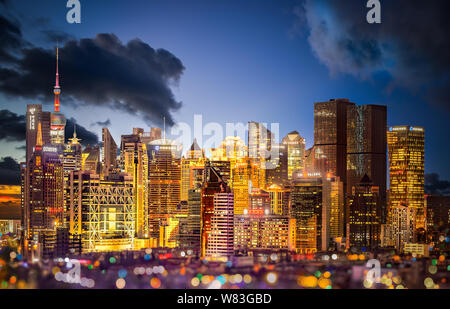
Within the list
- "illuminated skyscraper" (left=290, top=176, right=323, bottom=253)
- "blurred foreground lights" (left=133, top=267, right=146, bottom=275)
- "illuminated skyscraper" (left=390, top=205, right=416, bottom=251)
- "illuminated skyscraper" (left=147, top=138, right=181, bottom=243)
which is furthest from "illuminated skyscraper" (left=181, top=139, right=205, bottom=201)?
"blurred foreground lights" (left=133, top=267, right=146, bottom=275)

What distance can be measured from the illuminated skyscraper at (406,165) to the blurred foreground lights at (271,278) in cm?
3112

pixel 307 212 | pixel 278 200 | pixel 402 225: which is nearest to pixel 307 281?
pixel 307 212

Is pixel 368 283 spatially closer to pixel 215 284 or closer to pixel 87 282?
pixel 215 284

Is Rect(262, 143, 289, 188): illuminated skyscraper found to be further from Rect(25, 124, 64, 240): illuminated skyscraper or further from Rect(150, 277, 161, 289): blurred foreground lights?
Rect(150, 277, 161, 289): blurred foreground lights

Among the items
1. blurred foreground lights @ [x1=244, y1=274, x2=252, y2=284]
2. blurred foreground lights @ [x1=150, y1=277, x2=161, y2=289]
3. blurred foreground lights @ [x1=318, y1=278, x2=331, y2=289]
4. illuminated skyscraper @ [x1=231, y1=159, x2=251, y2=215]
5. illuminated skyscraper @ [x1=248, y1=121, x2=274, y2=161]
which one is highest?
illuminated skyscraper @ [x1=248, y1=121, x2=274, y2=161]

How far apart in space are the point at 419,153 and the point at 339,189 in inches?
359

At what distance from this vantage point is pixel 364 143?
6700 cm

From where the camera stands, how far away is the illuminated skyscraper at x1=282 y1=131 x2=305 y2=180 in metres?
63.5

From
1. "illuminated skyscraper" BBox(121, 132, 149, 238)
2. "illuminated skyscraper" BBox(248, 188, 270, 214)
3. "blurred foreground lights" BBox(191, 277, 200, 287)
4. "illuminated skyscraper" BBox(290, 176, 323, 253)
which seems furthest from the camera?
"illuminated skyscraper" BBox(121, 132, 149, 238)

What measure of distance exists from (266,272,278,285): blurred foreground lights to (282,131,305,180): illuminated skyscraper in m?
29.3

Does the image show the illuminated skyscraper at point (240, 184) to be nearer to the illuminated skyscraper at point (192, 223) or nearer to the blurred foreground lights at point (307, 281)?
the illuminated skyscraper at point (192, 223)

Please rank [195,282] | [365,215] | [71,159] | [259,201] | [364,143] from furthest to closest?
[364,143], [71,159], [365,215], [259,201], [195,282]

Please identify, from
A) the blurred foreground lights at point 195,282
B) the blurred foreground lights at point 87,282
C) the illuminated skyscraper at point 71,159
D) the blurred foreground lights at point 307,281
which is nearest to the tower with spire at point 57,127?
the illuminated skyscraper at point 71,159

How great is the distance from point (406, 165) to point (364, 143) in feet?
14.0
